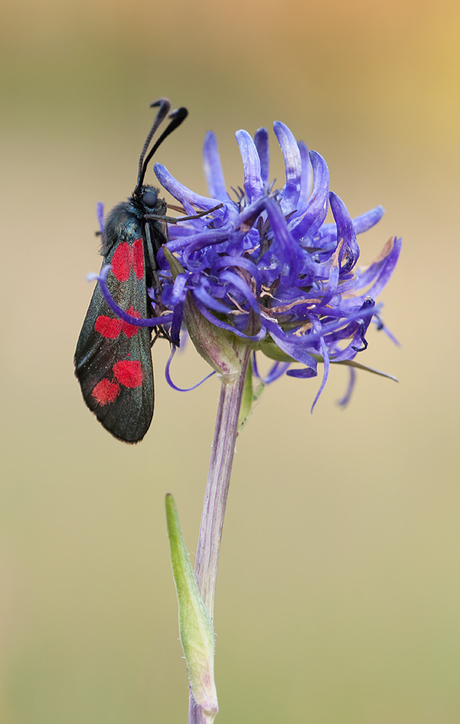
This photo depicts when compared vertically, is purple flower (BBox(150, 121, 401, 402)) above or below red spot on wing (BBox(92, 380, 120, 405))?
above

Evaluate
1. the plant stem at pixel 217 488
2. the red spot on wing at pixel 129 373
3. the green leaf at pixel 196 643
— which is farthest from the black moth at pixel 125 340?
the green leaf at pixel 196 643

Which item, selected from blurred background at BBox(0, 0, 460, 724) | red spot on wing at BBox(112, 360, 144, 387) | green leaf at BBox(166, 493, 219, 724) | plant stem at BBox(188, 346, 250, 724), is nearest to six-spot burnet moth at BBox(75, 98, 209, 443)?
red spot on wing at BBox(112, 360, 144, 387)

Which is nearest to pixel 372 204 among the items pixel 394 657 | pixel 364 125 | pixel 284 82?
pixel 364 125

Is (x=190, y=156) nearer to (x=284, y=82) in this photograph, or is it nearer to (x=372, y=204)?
(x=284, y=82)

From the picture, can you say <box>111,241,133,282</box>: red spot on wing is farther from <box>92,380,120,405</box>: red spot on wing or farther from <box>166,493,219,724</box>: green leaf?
<box>166,493,219,724</box>: green leaf

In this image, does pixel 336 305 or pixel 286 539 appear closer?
pixel 336 305
